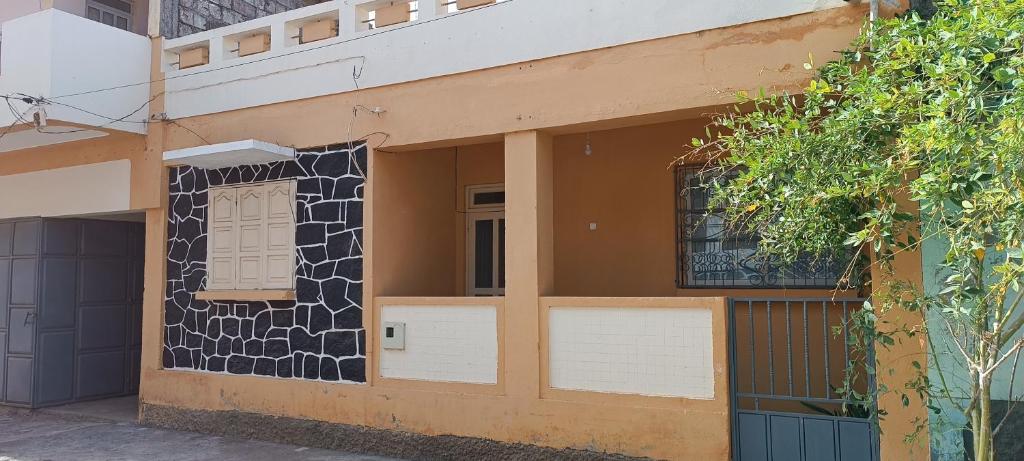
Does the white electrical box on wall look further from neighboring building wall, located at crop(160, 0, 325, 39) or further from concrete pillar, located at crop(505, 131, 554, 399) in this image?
neighboring building wall, located at crop(160, 0, 325, 39)

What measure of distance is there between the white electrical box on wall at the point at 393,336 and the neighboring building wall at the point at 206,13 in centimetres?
458

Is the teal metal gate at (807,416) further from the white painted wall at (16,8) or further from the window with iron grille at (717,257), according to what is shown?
the white painted wall at (16,8)

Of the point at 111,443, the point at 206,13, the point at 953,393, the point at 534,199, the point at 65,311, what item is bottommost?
the point at 111,443

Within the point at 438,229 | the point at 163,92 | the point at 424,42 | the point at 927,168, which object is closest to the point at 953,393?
the point at 927,168

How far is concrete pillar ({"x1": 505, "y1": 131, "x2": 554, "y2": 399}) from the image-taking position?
6668mm

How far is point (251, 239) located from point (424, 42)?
2810 millimetres

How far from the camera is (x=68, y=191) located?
9633mm

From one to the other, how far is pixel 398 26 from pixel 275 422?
4073 mm

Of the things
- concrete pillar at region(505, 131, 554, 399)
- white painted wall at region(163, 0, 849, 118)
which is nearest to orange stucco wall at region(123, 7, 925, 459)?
concrete pillar at region(505, 131, 554, 399)

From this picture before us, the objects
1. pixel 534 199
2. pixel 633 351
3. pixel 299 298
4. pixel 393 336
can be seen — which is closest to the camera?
pixel 633 351

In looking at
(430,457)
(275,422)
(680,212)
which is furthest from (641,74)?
(275,422)

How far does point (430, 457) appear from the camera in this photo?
7043mm

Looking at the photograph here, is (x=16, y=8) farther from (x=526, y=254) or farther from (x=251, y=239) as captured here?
(x=526, y=254)

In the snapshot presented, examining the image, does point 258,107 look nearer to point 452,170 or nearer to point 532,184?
point 452,170
